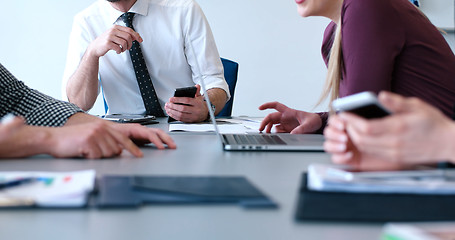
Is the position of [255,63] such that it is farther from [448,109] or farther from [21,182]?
[21,182]

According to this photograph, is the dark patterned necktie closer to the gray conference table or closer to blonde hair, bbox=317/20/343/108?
blonde hair, bbox=317/20/343/108

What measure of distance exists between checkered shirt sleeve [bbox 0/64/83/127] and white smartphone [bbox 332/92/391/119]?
769mm

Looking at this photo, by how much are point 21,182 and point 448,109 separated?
1.08 m

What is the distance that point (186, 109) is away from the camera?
1763 millimetres

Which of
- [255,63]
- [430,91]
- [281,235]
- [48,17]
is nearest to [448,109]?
[430,91]

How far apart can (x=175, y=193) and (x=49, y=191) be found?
0.14 metres

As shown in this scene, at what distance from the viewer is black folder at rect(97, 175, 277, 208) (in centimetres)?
55

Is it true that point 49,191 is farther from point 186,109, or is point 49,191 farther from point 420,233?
point 186,109

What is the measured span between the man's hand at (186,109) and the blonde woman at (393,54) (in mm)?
592

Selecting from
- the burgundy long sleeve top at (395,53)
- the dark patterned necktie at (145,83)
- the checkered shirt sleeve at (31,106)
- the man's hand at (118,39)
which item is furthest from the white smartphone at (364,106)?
the dark patterned necktie at (145,83)

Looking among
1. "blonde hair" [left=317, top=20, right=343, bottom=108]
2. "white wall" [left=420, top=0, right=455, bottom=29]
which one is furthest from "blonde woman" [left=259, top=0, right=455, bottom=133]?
"white wall" [left=420, top=0, right=455, bottom=29]

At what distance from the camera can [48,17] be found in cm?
348

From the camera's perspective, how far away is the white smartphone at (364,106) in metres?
0.50

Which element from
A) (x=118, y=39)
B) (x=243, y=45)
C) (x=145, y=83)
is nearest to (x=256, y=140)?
(x=118, y=39)
